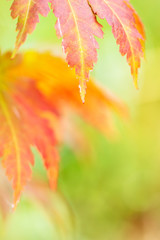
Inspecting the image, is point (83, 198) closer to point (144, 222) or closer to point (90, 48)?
point (144, 222)

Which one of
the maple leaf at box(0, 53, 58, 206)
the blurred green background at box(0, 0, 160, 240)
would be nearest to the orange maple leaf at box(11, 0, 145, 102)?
the maple leaf at box(0, 53, 58, 206)

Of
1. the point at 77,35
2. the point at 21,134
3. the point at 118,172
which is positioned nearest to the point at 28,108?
the point at 21,134

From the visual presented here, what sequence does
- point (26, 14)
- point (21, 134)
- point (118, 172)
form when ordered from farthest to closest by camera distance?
point (118, 172), point (21, 134), point (26, 14)

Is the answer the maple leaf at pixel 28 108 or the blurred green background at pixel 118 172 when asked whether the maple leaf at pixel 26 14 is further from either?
the blurred green background at pixel 118 172

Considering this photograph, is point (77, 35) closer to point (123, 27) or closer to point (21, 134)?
point (123, 27)

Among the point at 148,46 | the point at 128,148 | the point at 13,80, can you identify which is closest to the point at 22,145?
the point at 13,80

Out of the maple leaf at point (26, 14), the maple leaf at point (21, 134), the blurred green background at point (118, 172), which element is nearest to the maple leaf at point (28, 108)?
the maple leaf at point (21, 134)
